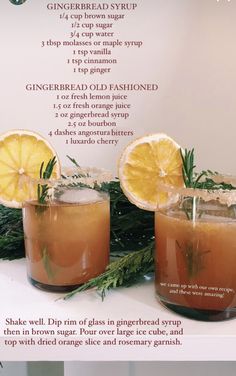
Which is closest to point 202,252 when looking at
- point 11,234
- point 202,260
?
point 202,260

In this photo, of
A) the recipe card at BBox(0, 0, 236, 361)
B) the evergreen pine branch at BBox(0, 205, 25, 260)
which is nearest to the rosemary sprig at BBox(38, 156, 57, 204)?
the recipe card at BBox(0, 0, 236, 361)

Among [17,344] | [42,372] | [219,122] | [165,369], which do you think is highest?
[219,122]

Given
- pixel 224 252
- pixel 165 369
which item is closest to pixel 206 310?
pixel 224 252

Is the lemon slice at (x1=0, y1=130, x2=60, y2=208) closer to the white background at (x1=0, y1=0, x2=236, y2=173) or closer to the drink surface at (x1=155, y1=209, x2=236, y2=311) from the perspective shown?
the white background at (x1=0, y1=0, x2=236, y2=173)

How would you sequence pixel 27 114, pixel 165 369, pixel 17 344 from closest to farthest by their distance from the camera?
pixel 17 344 < pixel 27 114 < pixel 165 369

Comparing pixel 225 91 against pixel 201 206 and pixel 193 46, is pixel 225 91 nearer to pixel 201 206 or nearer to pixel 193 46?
pixel 193 46

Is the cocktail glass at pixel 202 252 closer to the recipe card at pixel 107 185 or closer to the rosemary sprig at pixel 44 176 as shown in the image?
the recipe card at pixel 107 185
